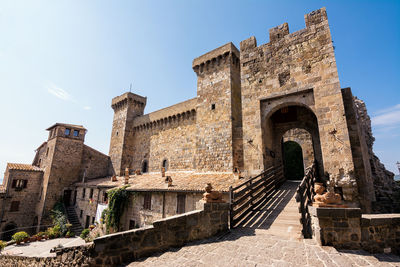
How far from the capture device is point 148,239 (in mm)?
4359

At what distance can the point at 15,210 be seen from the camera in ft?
69.2

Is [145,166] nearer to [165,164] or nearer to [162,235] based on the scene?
[165,164]

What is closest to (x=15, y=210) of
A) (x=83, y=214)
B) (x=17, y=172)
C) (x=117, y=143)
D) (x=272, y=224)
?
(x=17, y=172)

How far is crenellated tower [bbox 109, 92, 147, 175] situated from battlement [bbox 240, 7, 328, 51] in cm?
1896

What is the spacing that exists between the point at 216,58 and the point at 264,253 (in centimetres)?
1571

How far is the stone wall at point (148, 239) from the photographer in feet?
12.7

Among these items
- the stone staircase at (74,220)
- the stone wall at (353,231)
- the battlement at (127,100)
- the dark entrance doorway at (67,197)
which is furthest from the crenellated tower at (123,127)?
the stone wall at (353,231)

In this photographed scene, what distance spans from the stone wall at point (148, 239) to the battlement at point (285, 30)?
9.44 m

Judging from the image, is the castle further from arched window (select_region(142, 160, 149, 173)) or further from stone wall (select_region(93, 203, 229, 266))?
stone wall (select_region(93, 203, 229, 266))

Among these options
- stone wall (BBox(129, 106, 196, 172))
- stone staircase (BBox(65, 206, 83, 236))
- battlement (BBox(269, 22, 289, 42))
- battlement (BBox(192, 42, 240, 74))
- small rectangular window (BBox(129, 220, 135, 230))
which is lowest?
stone staircase (BBox(65, 206, 83, 236))

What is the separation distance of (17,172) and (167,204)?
69.8ft

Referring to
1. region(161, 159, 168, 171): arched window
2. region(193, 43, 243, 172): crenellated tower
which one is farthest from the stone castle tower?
region(193, 43, 243, 172): crenellated tower

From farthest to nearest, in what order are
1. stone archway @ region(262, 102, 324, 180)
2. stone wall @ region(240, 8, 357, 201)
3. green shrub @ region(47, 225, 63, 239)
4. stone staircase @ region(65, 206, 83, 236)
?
stone staircase @ region(65, 206, 83, 236) → green shrub @ region(47, 225, 63, 239) → stone archway @ region(262, 102, 324, 180) → stone wall @ region(240, 8, 357, 201)

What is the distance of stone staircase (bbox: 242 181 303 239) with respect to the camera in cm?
524
